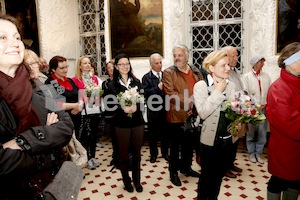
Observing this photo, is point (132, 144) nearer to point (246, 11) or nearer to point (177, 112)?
point (177, 112)

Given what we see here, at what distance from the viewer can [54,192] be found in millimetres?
1478

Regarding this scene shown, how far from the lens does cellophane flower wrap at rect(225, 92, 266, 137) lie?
2.66 metres

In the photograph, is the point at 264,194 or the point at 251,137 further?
the point at 251,137

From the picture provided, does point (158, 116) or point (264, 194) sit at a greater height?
point (158, 116)

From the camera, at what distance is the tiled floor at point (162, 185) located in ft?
13.0

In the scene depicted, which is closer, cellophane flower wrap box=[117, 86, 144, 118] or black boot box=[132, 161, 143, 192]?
cellophane flower wrap box=[117, 86, 144, 118]

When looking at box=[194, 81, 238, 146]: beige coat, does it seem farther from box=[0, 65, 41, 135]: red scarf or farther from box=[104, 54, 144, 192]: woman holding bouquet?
box=[0, 65, 41, 135]: red scarf

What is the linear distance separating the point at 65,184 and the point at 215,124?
183cm

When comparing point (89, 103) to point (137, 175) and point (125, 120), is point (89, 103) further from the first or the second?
point (137, 175)

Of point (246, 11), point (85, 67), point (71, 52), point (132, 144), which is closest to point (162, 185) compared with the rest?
point (132, 144)

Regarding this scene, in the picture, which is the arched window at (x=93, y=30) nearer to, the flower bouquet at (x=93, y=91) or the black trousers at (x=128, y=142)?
the flower bouquet at (x=93, y=91)

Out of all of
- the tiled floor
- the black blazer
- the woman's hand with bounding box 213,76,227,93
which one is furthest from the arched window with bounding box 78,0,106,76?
the woman's hand with bounding box 213,76,227,93

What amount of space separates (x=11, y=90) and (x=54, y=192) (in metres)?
0.67

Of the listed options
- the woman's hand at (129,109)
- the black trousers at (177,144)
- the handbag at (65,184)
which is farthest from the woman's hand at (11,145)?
the black trousers at (177,144)
